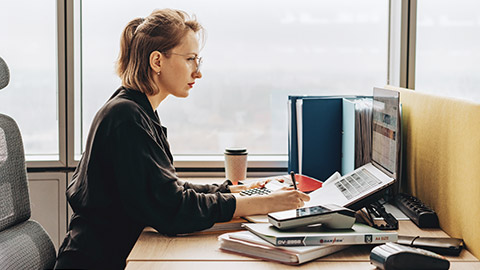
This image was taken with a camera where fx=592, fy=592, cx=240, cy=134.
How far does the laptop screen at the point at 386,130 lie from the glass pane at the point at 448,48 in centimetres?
37

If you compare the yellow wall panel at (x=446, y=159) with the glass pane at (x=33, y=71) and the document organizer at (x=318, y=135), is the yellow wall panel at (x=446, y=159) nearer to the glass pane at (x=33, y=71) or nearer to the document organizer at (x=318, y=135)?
the document organizer at (x=318, y=135)

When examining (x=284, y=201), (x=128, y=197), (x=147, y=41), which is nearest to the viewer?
(x=128, y=197)

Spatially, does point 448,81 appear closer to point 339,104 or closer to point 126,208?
point 339,104

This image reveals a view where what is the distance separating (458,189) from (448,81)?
2.86 feet

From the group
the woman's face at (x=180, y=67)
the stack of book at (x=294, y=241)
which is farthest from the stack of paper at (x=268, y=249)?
the woman's face at (x=180, y=67)

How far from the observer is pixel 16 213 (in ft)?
5.25

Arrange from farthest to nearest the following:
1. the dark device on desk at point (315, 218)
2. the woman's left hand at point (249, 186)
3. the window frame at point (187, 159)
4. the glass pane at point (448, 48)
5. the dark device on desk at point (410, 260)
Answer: the window frame at point (187, 159) → the glass pane at point (448, 48) → the woman's left hand at point (249, 186) → the dark device on desk at point (315, 218) → the dark device on desk at point (410, 260)

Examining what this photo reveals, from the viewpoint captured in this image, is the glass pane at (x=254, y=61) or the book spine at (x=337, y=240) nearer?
the book spine at (x=337, y=240)

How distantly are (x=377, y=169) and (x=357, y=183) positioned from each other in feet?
0.26

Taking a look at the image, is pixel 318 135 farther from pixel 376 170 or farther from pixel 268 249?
pixel 268 249

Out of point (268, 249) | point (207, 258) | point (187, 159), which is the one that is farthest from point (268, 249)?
point (187, 159)

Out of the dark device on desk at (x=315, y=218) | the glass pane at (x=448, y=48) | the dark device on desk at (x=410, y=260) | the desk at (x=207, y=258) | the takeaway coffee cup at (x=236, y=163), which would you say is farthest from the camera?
the takeaway coffee cup at (x=236, y=163)

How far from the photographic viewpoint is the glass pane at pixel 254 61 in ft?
8.66

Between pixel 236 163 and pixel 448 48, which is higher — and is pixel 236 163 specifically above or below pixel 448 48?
below
